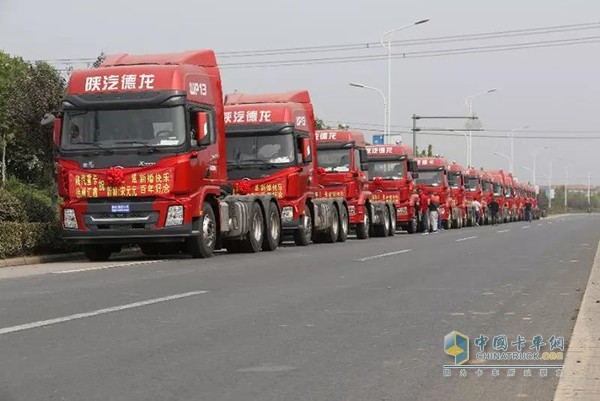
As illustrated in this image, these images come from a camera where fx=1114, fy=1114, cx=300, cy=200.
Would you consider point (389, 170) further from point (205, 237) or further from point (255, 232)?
point (205, 237)

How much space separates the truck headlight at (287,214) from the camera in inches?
1067

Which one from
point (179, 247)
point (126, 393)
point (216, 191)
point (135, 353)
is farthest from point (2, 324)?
point (179, 247)

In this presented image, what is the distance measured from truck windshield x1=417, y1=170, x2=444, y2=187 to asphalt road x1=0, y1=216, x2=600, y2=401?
3114 cm

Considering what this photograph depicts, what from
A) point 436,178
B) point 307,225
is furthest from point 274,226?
point 436,178

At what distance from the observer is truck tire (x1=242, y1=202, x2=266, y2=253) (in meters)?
24.0

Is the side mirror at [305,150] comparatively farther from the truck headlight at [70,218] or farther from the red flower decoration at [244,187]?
the truck headlight at [70,218]

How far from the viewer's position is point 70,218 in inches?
805

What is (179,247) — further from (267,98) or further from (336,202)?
(336,202)

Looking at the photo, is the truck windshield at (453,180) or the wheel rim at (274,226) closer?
the wheel rim at (274,226)

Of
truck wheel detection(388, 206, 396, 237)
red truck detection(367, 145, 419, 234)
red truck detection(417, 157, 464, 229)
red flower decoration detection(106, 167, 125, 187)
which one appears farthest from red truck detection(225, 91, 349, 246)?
red truck detection(417, 157, 464, 229)

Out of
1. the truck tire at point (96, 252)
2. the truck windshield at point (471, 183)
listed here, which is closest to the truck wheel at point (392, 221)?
the truck tire at point (96, 252)

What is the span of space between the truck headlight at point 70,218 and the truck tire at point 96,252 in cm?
143

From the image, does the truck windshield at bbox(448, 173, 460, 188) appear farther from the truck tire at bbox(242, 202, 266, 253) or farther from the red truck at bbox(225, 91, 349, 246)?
the truck tire at bbox(242, 202, 266, 253)

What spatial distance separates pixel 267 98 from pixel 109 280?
44.2 feet
